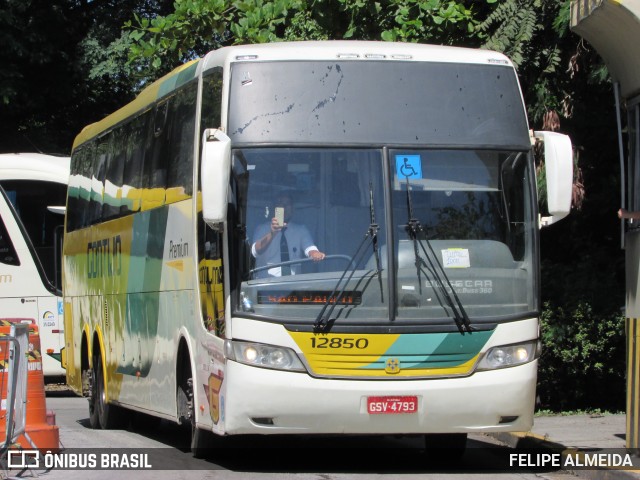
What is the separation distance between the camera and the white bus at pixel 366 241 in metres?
9.27

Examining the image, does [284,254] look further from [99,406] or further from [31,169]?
[31,169]

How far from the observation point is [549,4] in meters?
14.2

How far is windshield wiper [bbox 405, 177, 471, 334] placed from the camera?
9.45 metres

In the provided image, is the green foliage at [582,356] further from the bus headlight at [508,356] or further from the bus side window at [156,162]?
the bus side window at [156,162]

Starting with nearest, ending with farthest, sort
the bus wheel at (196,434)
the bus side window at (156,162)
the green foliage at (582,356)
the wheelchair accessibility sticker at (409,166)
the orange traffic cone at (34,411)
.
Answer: the wheelchair accessibility sticker at (409,166) → the orange traffic cone at (34,411) → the bus wheel at (196,434) → the bus side window at (156,162) → the green foliage at (582,356)

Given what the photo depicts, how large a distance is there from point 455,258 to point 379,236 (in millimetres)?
655

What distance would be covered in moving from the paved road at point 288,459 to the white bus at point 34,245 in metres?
6.75

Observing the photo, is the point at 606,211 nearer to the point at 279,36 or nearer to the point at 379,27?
the point at 379,27

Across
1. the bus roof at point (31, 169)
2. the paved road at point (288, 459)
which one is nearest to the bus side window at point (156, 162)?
the paved road at point (288, 459)

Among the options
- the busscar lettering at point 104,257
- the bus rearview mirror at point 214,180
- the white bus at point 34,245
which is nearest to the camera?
the bus rearview mirror at point 214,180

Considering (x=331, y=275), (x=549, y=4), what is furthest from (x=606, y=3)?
(x=549, y=4)

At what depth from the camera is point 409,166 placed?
973cm

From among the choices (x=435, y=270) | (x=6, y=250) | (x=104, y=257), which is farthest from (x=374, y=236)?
(x=6, y=250)

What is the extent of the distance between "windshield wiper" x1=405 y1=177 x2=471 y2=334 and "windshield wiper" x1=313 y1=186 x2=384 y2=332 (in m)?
0.30
